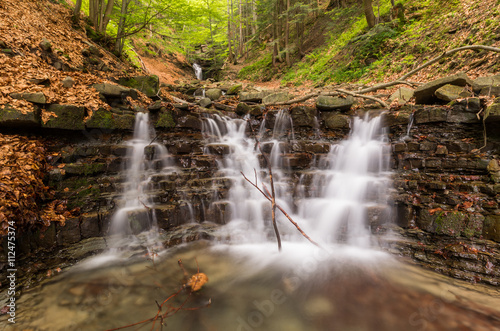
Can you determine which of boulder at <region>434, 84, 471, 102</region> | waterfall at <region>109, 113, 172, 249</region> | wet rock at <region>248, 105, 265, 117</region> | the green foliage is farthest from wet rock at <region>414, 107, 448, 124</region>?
the green foliage

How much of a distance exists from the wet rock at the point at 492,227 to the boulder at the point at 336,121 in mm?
4084

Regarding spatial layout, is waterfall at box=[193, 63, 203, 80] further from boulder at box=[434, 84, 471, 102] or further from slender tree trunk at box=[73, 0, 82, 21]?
boulder at box=[434, 84, 471, 102]

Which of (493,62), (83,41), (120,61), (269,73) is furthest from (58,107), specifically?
(269,73)

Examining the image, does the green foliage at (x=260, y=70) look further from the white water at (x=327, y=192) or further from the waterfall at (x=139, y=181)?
the waterfall at (x=139, y=181)

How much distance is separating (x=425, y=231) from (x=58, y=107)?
782cm

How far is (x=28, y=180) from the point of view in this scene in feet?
12.1

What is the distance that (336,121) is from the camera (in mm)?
6973

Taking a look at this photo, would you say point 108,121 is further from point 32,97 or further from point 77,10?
point 77,10

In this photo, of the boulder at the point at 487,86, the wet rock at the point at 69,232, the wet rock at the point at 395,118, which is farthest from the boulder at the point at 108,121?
the boulder at the point at 487,86

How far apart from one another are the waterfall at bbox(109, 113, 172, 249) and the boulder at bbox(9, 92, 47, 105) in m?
1.81

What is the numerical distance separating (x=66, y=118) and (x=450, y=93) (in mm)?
8917

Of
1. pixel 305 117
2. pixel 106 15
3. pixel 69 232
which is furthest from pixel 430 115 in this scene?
pixel 106 15

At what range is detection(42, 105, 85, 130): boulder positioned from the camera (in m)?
4.58

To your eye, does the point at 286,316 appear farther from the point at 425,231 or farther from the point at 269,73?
the point at 269,73
